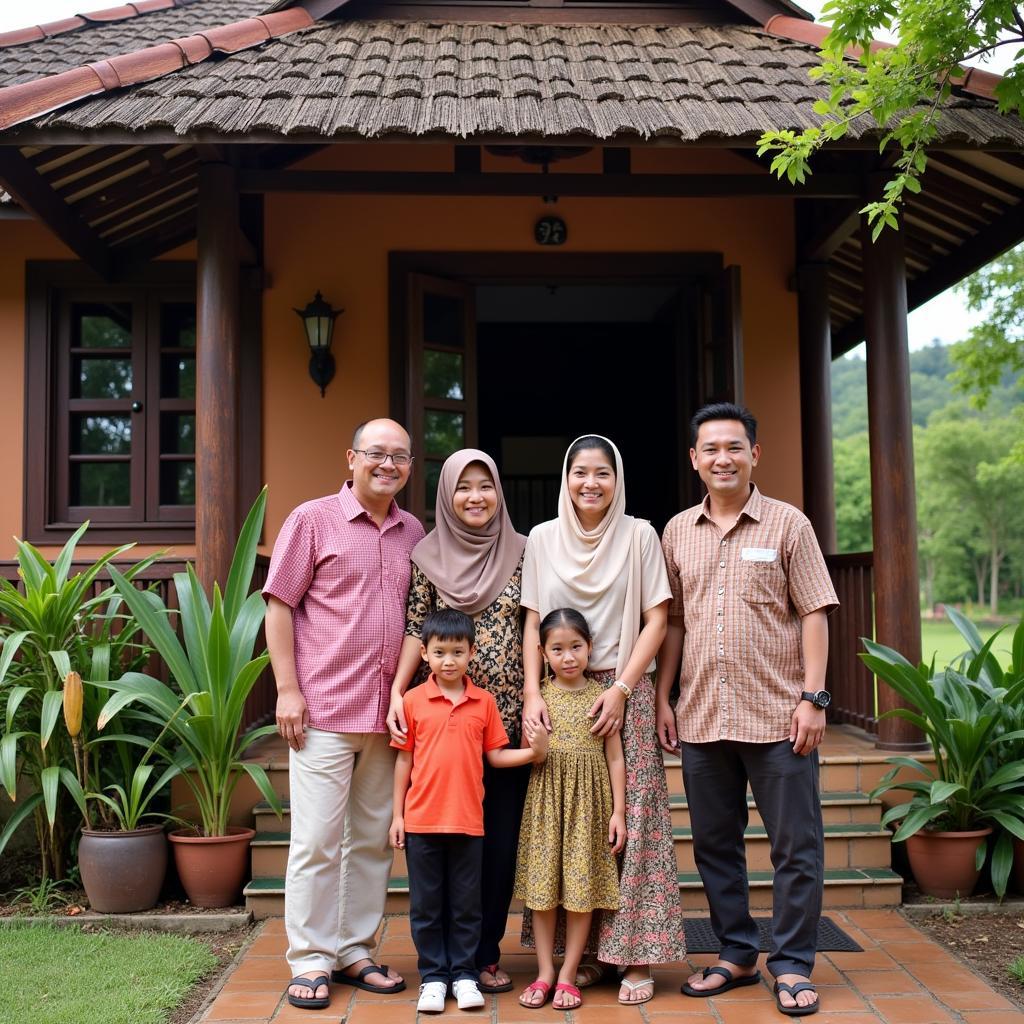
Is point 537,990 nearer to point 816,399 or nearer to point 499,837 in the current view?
point 499,837

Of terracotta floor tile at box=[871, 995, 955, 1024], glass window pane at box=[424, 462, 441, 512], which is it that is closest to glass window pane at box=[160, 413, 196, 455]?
glass window pane at box=[424, 462, 441, 512]

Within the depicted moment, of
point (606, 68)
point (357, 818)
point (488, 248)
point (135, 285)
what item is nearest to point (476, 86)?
point (606, 68)

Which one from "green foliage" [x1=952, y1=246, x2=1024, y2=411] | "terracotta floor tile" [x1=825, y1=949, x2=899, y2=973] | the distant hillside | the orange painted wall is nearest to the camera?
"terracotta floor tile" [x1=825, y1=949, x2=899, y2=973]

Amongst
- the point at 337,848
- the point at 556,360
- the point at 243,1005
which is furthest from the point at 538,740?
the point at 556,360

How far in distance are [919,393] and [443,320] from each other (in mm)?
57002

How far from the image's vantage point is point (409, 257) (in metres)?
6.48

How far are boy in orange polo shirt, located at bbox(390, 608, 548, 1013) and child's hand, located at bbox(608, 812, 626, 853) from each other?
0.29 meters

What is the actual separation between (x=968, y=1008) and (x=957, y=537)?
46.9m

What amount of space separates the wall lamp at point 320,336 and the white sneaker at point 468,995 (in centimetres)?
395

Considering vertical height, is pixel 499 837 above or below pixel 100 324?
below

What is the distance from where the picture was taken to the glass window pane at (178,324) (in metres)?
6.52

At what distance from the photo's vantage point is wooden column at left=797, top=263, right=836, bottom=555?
6570mm

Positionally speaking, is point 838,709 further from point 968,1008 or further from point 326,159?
point 326,159

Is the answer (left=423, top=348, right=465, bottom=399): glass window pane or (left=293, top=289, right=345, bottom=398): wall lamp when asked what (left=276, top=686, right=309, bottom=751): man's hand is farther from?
(left=293, top=289, right=345, bottom=398): wall lamp
